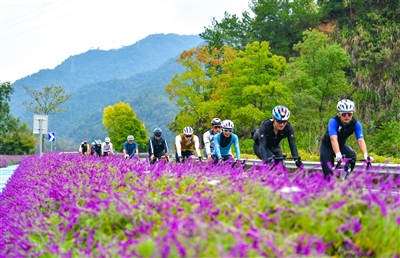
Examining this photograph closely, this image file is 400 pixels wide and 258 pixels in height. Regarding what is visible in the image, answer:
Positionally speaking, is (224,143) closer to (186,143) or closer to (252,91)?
(186,143)

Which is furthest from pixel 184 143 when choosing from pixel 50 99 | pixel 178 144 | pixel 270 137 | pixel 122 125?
pixel 122 125

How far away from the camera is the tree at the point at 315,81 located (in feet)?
164

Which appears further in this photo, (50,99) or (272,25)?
(50,99)

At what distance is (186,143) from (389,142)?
22.8 m

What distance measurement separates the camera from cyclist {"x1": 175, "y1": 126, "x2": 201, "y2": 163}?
56.8 feet

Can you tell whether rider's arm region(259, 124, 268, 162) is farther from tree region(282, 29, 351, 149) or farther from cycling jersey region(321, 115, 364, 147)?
tree region(282, 29, 351, 149)

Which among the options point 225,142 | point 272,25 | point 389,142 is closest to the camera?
point 225,142

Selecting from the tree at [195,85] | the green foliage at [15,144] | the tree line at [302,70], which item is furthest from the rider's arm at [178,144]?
the green foliage at [15,144]

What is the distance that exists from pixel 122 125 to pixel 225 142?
102937 mm

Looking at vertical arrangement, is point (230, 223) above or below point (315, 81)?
below

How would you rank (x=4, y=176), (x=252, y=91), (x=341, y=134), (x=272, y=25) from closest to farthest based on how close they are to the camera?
(x=341, y=134)
(x=4, y=176)
(x=252, y=91)
(x=272, y=25)

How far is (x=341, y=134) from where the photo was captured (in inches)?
416

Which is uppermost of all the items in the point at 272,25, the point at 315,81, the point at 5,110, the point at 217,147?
the point at 272,25

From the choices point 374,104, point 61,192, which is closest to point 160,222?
point 61,192
